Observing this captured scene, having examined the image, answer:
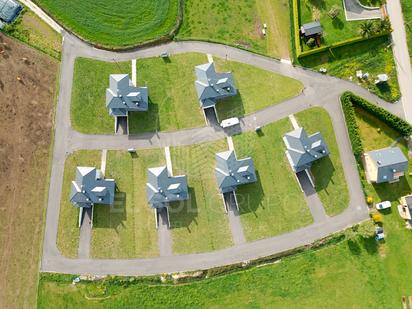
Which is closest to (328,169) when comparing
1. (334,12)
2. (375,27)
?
(375,27)

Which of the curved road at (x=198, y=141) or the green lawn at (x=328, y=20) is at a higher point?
the green lawn at (x=328, y=20)

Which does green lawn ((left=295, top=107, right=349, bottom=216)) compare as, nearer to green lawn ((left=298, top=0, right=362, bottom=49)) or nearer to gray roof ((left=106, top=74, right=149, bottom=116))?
green lawn ((left=298, top=0, right=362, bottom=49))

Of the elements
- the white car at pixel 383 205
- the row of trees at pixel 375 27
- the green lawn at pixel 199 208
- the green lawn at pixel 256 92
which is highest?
the row of trees at pixel 375 27

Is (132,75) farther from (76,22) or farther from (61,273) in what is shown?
(61,273)

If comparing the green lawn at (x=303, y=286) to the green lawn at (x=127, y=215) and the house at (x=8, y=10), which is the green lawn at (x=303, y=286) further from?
the house at (x=8, y=10)

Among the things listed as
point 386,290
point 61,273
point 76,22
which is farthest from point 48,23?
point 386,290

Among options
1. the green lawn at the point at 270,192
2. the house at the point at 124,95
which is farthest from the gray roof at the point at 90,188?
the green lawn at the point at 270,192

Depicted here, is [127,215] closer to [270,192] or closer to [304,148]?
[270,192]

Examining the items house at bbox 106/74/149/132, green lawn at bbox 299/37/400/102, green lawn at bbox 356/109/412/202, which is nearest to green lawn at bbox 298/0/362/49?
green lawn at bbox 299/37/400/102
